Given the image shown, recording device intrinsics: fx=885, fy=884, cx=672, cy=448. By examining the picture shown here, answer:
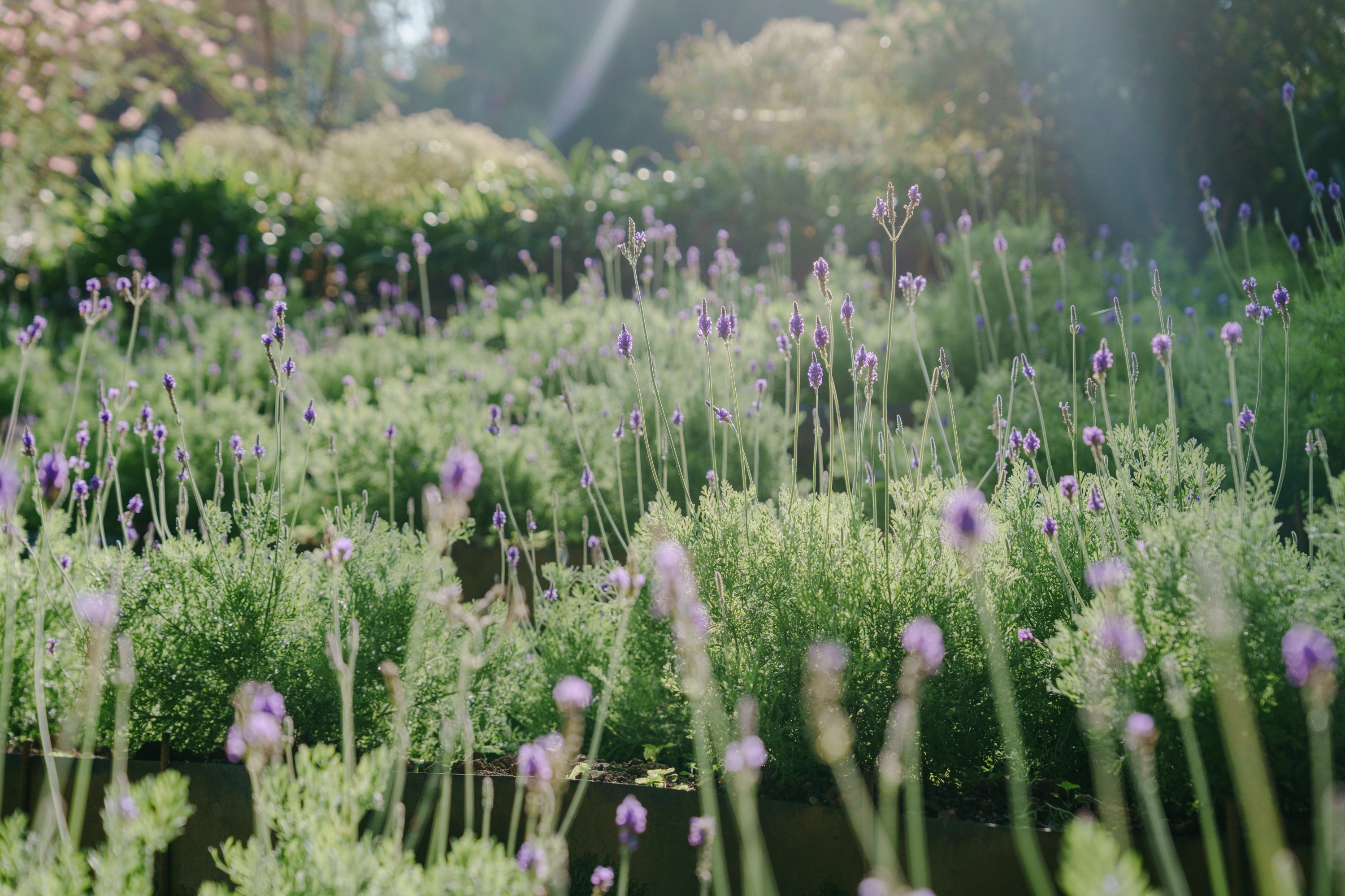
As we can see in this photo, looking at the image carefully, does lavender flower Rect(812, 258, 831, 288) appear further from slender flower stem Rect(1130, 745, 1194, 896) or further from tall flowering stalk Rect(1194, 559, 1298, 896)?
slender flower stem Rect(1130, 745, 1194, 896)

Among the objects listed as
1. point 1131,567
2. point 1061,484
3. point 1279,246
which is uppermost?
point 1279,246

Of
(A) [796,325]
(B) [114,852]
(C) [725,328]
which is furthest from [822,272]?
(B) [114,852]

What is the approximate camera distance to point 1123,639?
1174 mm

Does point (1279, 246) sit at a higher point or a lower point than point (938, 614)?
higher

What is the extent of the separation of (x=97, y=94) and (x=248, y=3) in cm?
921

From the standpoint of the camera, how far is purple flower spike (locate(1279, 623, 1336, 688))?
0.99 meters

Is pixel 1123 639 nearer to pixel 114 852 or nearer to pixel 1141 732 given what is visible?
pixel 1141 732

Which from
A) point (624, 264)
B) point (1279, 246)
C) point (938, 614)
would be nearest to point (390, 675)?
point (938, 614)

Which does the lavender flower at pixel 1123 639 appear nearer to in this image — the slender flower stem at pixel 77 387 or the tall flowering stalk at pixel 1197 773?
the tall flowering stalk at pixel 1197 773

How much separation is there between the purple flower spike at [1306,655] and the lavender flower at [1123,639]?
0.17 metres

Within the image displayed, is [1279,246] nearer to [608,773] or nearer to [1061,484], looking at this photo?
[1061,484]

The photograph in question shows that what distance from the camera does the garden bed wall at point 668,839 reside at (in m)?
1.52

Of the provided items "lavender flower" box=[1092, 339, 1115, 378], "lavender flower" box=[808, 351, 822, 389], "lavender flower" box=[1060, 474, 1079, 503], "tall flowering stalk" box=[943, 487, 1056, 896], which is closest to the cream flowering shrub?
"lavender flower" box=[808, 351, 822, 389]

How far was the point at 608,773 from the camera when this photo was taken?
6.68 ft
